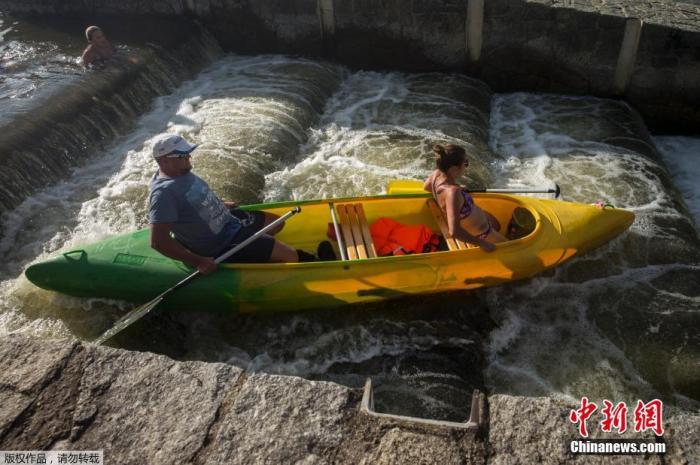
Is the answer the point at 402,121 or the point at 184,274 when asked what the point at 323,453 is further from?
the point at 402,121

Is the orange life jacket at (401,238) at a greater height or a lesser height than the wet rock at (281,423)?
lesser

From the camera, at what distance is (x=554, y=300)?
17.0ft

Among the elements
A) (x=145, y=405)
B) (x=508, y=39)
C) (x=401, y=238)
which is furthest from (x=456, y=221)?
(x=508, y=39)

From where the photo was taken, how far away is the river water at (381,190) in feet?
14.7

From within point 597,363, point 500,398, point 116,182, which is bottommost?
point 597,363

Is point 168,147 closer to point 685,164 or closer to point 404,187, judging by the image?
point 404,187

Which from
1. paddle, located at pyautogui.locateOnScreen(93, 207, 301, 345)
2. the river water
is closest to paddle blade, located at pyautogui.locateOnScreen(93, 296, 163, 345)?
paddle, located at pyautogui.locateOnScreen(93, 207, 301, 345)

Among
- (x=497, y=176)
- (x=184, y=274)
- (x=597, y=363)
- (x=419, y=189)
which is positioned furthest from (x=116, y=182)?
(x=597, y=363)

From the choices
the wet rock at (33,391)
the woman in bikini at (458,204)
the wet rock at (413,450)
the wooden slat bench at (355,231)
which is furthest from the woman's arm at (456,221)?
the wet rock at (33,391)

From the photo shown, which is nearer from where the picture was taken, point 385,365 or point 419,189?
point 385,365

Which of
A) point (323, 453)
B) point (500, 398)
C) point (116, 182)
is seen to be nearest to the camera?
→ point (323, 453)

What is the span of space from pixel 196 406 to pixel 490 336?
281 centimetres

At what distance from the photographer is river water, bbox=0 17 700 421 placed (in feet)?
14.7

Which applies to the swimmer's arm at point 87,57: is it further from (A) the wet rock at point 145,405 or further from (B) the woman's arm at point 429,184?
(A) the wet rock at point 145,405
